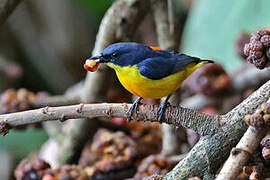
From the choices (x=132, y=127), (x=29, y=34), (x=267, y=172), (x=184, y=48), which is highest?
(x=29, y=34)

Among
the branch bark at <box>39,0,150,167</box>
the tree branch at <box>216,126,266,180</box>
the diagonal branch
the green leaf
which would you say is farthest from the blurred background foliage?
the tree branch at <box>216,126,266,180</box>

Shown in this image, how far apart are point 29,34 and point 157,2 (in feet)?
4.43

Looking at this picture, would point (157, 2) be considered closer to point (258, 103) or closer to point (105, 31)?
point (105, 31)

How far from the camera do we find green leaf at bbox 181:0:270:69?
59.5 inches

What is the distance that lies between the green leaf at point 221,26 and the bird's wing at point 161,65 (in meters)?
0.69

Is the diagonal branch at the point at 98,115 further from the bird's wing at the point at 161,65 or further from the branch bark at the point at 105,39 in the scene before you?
the branch bark at the point at 105,39

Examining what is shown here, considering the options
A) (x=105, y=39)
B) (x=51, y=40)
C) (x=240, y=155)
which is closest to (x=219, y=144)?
(x=240, y=155)

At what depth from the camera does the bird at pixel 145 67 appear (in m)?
0.84

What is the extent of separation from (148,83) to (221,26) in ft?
2.93

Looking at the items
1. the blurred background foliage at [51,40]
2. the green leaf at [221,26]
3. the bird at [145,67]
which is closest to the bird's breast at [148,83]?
the bird at [145,67]

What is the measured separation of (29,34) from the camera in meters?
2.26

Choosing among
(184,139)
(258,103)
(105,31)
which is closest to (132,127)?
(184,139)

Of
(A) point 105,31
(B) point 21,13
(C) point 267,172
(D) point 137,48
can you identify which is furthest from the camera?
(B) point 21,13

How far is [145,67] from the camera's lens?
85cm
